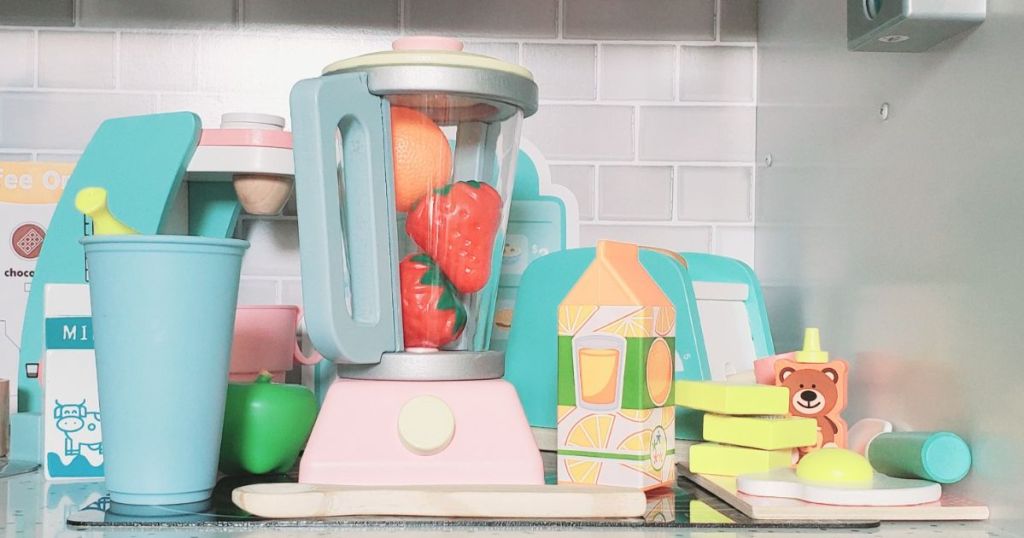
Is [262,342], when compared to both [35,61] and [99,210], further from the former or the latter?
[35,61]

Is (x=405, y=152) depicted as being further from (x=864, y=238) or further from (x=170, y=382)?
(x=864, y=238)

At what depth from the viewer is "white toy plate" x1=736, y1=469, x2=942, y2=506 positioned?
30.0 inches

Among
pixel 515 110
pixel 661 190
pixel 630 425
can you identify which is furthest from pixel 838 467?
pixel 661 190

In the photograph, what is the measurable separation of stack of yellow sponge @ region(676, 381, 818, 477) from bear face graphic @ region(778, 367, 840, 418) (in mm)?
25

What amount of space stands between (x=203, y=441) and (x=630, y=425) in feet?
1.02

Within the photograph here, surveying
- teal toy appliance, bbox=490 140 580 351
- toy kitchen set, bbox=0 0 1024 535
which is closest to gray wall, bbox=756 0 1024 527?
toy kitchen set, bbox=0 0 1024 535

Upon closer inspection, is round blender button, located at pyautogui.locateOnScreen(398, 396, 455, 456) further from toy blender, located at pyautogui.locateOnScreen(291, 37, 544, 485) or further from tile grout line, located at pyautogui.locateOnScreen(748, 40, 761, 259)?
tile grout line, located at pyautogui.locateOnScreen(748, 40, 761, 259)

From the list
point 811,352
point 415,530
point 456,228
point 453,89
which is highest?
point 453,89

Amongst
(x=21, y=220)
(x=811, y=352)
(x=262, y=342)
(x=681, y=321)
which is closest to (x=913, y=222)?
(x=811, y=352)

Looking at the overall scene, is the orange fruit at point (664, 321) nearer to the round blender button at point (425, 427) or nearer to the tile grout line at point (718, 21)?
the round blender button at point (425, 427)

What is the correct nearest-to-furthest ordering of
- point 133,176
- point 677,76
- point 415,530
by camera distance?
1. point 415,530
2. point 133,176
3. point 677,76

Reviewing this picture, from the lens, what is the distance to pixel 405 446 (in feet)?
2.61

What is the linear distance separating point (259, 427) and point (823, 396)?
0.47 metres

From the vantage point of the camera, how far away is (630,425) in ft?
2.65
